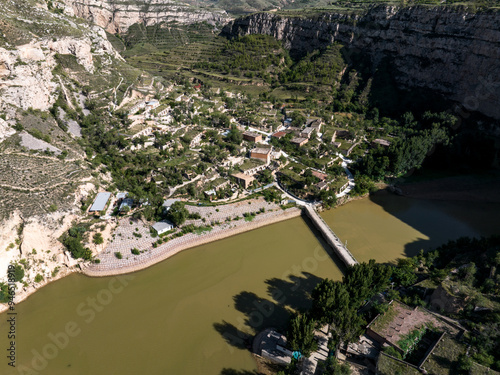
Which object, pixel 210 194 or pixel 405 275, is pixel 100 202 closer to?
pixel 210 194

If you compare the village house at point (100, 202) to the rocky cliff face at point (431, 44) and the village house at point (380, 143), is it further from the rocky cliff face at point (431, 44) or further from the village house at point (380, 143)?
the rocky cliff face at point (431, 44)

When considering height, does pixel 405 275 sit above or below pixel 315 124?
below

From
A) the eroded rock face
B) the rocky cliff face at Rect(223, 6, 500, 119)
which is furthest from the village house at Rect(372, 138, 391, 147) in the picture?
the eroded rock face

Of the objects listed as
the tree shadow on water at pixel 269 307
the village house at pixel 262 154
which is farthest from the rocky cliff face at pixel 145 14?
the tree shadow on water at pixel 269 307

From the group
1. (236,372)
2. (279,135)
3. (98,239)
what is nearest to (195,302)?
(236,372)

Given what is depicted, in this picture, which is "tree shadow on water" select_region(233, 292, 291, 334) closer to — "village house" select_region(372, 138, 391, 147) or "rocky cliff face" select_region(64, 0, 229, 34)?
"village house" select_region(372, 138, 391, 147)
